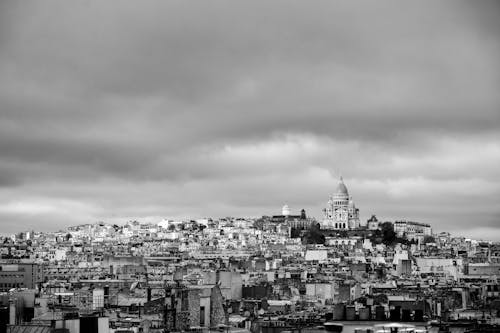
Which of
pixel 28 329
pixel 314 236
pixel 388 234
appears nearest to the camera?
pixel 28 329

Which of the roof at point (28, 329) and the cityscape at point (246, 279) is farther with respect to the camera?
the cityscape at point (246, 279)

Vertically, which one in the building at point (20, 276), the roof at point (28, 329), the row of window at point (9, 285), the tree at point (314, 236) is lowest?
the roof at point (28, 329)

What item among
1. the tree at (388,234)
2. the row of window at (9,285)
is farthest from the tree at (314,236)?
the row of window at (9,285)

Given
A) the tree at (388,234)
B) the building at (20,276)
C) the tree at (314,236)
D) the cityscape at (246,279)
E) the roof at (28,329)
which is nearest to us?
the roof at (28,329)

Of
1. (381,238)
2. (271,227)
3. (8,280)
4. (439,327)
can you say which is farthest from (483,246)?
(439,327)

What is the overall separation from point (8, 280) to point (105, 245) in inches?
2796

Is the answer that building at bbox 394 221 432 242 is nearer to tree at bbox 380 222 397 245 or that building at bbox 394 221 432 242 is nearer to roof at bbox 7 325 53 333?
tree at bbox 380 222 397 245

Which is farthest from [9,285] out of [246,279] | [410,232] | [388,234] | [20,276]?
[410,232]

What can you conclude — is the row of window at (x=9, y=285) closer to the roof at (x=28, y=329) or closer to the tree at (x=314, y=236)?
the roof at (x=28, y=329)

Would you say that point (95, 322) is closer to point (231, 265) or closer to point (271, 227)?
point (231, 265)

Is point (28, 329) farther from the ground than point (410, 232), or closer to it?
closer to it

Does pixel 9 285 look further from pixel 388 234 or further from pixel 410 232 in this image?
pixel 410 232

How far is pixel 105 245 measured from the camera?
15462 centimetres

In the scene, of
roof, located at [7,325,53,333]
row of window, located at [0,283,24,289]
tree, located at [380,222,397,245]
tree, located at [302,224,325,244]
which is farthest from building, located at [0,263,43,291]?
tree, located at [380,222,397,245]
